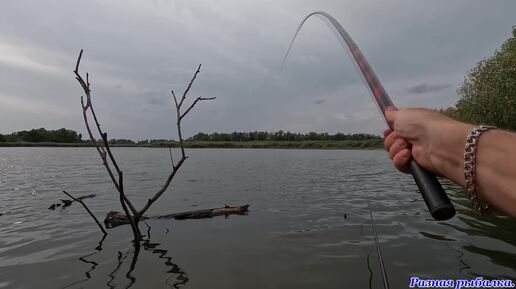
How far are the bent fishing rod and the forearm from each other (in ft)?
0.40

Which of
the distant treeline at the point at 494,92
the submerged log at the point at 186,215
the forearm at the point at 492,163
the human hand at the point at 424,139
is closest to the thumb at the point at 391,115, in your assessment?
the human hand at the point at 424,139

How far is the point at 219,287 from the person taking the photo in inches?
266

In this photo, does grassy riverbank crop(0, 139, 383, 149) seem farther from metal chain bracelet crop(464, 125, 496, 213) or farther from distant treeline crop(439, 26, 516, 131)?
metal chain bracelet crop(464, 125, 496, 213)

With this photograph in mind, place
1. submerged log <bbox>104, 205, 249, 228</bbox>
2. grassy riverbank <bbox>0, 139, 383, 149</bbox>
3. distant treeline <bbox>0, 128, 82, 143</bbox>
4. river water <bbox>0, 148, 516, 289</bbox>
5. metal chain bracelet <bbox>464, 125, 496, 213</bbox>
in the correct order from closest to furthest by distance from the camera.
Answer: metal chain bracelet <bbox>464, 125, 496, 213</bbox>
river water <bbox>0, 148, 516, 289</bbox>
submerged log <bbox>104, 205, 249, 228</bbox>
grassy riverbank <bbox>0, 139, 383, 149</bbox>
distant treeline <bbox>0, 128, 82, 143</bbox>

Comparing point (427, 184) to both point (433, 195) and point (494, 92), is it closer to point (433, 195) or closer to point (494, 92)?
point (433, 195)

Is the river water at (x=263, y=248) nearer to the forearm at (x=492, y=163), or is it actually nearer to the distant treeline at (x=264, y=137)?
the forearm at (x=492, y=163)

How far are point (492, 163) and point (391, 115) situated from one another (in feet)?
2.42

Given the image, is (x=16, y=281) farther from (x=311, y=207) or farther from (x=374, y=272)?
(x=311, y=207)

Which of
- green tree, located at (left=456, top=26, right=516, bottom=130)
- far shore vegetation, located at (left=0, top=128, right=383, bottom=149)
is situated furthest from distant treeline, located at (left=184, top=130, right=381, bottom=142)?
green tree, located at (left=456, top=26, right=516, bottom=130)

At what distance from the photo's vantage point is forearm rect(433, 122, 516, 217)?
137 centimetres

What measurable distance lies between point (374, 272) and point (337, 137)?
149 m

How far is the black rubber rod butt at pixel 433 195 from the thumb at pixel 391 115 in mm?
323

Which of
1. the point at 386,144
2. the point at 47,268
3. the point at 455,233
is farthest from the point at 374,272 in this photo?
the point at 47,268

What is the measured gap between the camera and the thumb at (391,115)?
205cm
